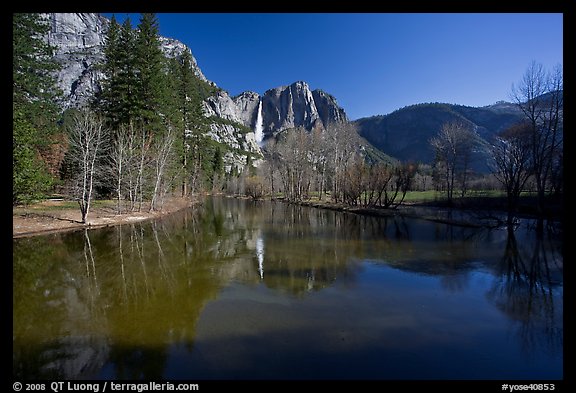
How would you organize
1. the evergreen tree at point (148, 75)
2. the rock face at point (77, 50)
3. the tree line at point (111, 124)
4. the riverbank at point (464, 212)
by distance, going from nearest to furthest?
the tree line at point (111, 124) → the riverbank at point (464, 212) → the evergreen tree at point (148, 75) → the rock face at point (77, 50)

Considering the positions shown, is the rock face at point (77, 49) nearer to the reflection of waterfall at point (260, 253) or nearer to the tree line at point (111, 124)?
the tree line at point (111, 124)

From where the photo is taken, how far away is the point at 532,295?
29.1 ft

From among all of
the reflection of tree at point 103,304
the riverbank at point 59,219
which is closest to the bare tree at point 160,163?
the riverbank at point 59,219

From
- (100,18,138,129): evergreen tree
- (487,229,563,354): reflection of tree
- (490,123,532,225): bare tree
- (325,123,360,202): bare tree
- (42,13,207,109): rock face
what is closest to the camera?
(487,229,563,354): reflection of tree

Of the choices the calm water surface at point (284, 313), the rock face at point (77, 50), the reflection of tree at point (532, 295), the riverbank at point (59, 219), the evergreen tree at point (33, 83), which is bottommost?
the reflection of tree at point (532, 295)

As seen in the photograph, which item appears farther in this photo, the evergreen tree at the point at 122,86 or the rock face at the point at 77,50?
the rock face at the point at 77,50

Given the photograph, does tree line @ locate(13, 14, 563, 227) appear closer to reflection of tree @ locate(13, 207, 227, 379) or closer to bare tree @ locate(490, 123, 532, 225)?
bare tree @ locate(490, 123, 532, 225)

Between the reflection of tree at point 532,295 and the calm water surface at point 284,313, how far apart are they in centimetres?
5

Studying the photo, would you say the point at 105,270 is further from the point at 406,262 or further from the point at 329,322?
the point at 406,262

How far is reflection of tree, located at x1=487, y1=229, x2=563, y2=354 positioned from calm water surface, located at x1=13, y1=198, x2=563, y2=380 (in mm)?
50

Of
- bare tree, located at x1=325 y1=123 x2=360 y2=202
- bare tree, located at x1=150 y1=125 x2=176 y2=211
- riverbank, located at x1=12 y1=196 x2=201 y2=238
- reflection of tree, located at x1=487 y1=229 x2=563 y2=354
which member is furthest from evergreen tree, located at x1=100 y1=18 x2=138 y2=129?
reflection of tree, located at x1=487 y1=229 x2=563 y2=354

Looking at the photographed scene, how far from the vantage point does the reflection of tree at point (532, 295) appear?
6341 millimetres

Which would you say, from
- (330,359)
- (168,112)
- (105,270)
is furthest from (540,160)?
(168,112)

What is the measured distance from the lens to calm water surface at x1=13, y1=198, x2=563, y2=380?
5.16 m
